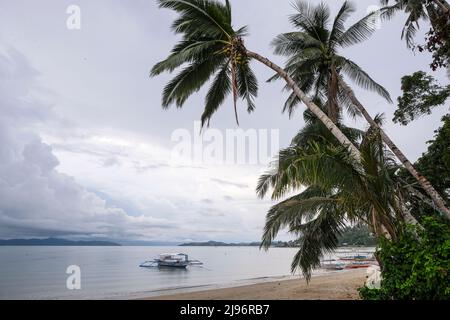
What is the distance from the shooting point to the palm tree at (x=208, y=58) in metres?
8.56

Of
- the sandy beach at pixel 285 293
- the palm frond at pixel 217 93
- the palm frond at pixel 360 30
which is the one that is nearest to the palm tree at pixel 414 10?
the palm frond at pixel 360 30

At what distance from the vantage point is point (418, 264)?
502 centimetres

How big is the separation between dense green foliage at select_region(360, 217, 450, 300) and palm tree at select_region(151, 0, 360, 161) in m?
2.89

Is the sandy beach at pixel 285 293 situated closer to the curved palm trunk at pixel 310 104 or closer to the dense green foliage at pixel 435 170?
the dense green foliage at pixel 435 170

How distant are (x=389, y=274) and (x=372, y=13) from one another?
8447 millimetres

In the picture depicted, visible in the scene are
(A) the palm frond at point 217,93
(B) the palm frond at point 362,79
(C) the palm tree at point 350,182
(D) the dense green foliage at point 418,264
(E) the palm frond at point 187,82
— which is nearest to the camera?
(D) the dense green foliage at point 418,264

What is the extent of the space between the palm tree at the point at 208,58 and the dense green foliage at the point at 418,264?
2.89m

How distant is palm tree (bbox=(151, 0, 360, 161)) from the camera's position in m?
8.56

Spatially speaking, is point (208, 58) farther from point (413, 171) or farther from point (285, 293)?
Answer: point (285, 293)

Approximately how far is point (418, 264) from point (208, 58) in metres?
7.15

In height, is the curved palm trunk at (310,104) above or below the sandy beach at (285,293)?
above

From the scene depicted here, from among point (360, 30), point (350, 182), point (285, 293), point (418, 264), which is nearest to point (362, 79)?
point (360, 30)

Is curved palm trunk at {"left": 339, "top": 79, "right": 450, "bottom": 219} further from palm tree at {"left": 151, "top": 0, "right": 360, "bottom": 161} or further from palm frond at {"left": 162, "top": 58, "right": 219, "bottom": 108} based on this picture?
palm frond at {"left": 162, "top": 58, "right": 219, "bottom": 108}
